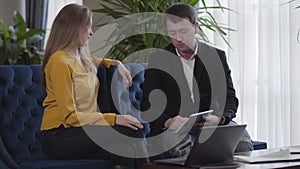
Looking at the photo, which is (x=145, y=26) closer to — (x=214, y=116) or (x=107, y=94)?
(x=107, y=94)

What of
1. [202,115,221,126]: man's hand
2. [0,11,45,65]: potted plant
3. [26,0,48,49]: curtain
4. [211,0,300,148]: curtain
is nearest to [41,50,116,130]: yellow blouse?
[202,115,221,126]: man's hand

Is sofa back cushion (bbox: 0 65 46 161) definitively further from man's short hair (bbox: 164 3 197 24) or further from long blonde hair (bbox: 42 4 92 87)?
man's short hair (bbox: 164 3 197 24)

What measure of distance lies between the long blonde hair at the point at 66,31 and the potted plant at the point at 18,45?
2092 mm

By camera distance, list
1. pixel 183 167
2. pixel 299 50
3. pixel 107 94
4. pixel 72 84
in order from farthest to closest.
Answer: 1. pixel 299 50
2. pixel 107 94
3. pixel 72 84
4. pixel 183 167

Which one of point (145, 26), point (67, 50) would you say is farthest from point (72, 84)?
point (145, 26)

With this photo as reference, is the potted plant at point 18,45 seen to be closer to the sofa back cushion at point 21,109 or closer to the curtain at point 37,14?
the curtain at point 37,14

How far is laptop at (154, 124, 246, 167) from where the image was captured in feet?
7.92

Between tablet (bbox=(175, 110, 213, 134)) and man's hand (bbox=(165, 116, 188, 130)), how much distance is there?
20 mm

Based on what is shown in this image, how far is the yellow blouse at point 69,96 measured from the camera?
9.50 feet

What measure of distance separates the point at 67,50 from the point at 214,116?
31.9 inches

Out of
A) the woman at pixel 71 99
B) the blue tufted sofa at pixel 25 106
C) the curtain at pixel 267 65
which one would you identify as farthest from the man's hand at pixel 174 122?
the curtain at pixel 267 65

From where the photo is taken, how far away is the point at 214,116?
9.86ft

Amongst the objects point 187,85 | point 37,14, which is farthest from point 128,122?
point 37,14

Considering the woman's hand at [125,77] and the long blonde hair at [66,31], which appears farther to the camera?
the woman's hand at [125,77]
